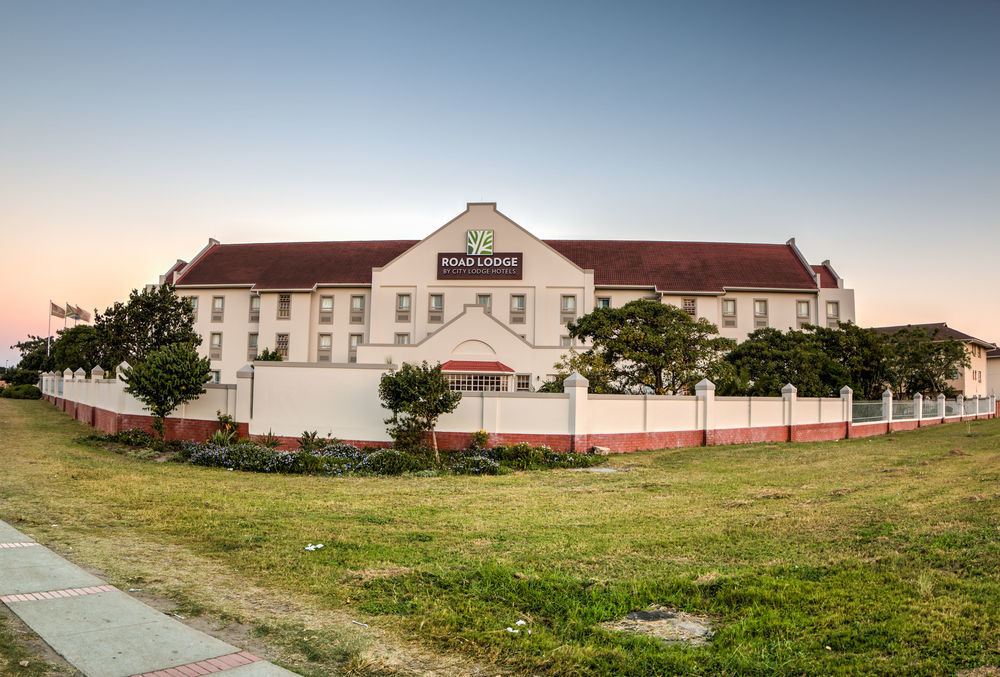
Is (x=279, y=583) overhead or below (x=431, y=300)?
below

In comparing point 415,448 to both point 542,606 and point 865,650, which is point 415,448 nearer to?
point 542,606

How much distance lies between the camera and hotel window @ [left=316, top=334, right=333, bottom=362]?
5262cm

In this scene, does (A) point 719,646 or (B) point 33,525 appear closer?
(A) point 719,646

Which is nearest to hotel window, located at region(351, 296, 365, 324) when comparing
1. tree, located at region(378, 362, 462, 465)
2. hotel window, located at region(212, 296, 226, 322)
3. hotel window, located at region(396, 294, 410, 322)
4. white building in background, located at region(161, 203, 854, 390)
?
white building in background, located at region(161, 203, 854, 390)

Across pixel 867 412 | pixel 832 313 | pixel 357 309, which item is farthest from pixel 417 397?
pixel 832 313

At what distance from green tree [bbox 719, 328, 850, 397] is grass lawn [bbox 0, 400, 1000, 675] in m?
18.8

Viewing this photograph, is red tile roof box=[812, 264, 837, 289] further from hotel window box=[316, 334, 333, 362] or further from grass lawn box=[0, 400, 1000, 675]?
grass lawn box=[0, 400, 1000, 675]

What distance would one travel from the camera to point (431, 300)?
4781 centimetres

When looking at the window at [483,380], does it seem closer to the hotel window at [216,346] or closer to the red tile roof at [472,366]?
the red tile roof at [472,366]

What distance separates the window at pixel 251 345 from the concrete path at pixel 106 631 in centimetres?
4781

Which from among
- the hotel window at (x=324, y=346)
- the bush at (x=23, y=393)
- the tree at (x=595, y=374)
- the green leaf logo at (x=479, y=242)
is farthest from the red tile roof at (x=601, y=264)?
the tree at (x=595, y=374)

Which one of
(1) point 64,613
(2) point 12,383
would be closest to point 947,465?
(1) point 64,613

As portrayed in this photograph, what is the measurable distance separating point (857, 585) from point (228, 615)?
5.93 meters

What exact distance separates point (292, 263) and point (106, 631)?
5235 centimetres
